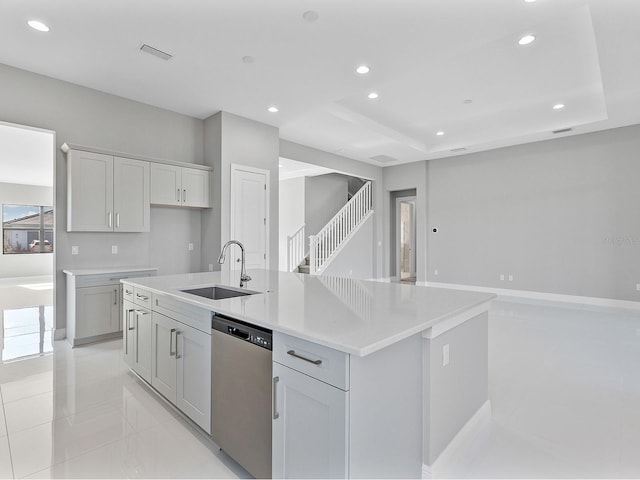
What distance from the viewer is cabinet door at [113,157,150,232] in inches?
176

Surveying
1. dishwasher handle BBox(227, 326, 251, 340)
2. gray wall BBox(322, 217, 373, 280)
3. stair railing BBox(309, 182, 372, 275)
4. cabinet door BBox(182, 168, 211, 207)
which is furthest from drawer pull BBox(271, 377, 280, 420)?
gray wall BBox(322, 217, 373, 280)

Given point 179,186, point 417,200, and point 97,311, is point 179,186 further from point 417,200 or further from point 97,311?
point 417,200

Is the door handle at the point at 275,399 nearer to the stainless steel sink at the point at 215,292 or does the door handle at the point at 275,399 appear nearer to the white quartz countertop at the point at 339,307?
the white quartz countertop at the point at 339,307

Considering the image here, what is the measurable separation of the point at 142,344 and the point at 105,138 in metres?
3.26

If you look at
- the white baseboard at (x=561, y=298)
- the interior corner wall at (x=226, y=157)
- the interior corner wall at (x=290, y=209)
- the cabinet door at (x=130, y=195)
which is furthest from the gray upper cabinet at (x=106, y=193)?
the white baseboard at (x=561, y=298)

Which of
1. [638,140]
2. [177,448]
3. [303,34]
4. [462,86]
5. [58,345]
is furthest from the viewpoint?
[638,140]

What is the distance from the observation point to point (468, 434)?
214 centimetres

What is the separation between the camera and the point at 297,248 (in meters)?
9.05

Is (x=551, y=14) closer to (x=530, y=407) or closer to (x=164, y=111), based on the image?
(x=530, y=407)

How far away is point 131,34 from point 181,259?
3175 millimetres

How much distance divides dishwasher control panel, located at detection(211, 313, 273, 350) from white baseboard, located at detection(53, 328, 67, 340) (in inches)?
139

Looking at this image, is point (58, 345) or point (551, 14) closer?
point (551, 14)

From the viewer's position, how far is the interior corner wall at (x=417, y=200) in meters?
8.80

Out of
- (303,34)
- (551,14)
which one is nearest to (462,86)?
(551,14)
